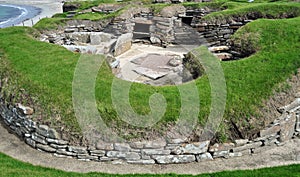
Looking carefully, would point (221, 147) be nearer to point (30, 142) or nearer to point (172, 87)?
point (172, 87)

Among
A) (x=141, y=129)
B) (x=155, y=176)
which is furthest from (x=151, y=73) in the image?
(x=155, y=176)

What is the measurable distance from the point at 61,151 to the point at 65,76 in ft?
7.72

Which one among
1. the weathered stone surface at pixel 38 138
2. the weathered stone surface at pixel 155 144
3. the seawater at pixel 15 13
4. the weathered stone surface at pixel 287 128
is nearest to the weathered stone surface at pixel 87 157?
the weathered stone surface at pixel 38 138

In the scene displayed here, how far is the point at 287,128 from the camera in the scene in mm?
9164

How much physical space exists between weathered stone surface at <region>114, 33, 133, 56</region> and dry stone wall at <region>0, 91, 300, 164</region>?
21.8ft

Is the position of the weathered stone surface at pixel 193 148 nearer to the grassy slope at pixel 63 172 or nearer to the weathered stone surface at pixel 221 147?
the weathered stone surface at pixel 221 147

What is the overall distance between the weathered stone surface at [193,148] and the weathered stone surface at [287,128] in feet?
7.19

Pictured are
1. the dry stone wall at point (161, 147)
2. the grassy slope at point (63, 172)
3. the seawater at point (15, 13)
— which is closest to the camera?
the grassy slope at point (63, 172)

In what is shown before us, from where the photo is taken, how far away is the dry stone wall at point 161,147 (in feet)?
27.5

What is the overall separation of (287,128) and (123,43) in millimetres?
8756

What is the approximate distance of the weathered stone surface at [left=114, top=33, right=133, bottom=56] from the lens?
15.2 meters

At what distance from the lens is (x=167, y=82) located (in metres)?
11.7

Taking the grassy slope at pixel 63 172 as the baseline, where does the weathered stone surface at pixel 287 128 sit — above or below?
above

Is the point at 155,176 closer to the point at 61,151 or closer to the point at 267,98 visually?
the point at 61,151
